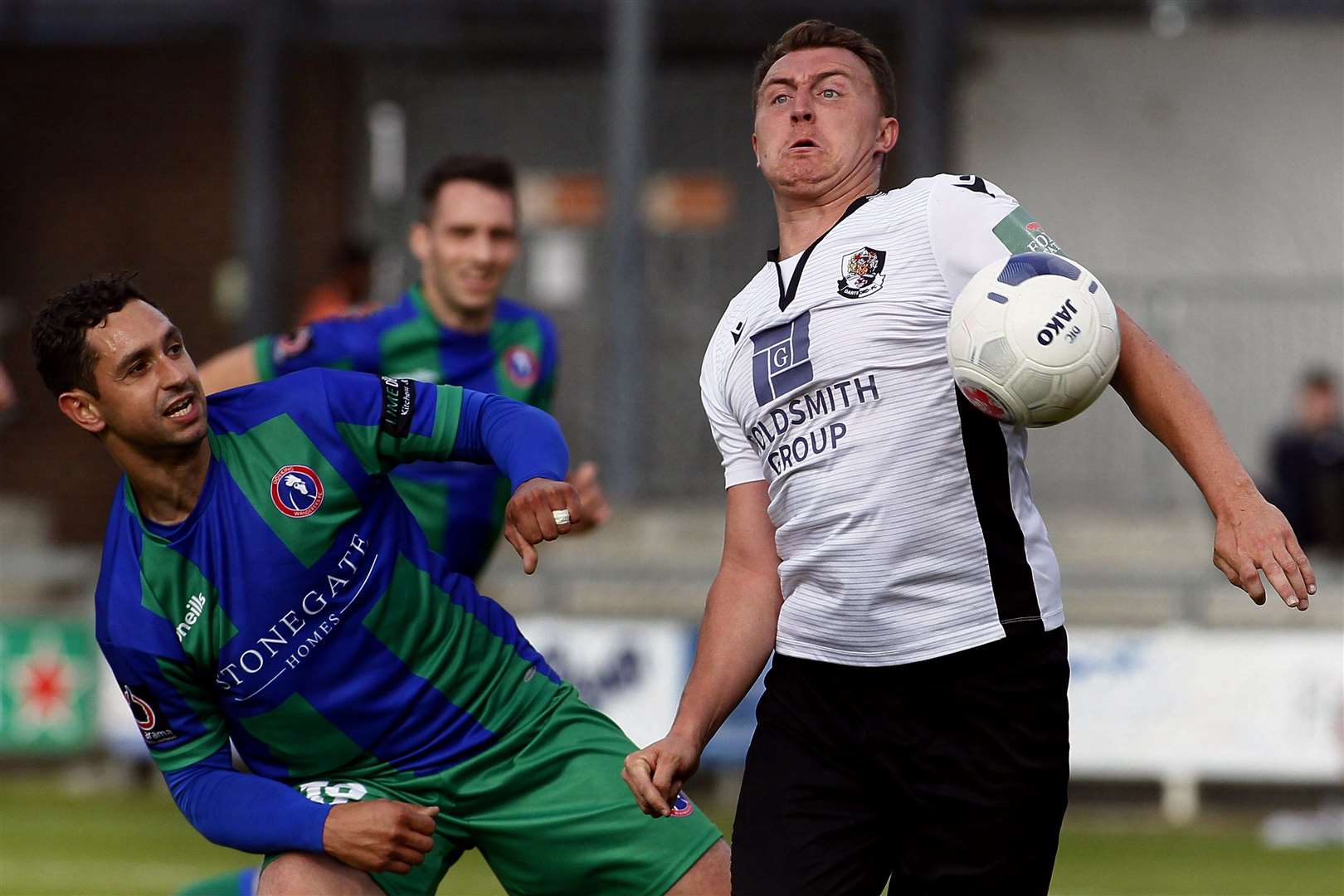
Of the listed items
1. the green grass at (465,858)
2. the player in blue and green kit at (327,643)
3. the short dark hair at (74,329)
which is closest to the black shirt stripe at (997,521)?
the player in blue and green kit at (327,643)

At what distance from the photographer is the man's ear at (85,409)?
4.27 m

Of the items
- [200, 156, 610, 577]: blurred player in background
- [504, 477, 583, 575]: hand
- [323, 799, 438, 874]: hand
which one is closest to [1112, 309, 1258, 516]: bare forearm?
[504, 477, 583, 575]: hand

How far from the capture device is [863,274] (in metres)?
3.92

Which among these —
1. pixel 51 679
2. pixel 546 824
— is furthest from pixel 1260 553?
pixel 51 679

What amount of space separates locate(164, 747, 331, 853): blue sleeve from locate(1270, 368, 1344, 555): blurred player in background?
28.7 ft

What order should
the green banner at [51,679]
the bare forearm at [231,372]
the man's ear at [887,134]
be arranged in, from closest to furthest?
the man's ear at [887,134], the bare forearm at [231,372], the green banner at [51,679]

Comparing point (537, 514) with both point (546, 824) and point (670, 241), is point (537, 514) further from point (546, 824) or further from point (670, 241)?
point (670, 241)

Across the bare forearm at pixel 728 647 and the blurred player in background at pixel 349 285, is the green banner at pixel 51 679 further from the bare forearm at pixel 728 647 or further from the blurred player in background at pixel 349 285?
the bare forearm at pixel 728 647

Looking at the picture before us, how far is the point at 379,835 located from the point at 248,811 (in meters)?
0.34

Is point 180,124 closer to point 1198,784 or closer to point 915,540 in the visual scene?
point 1198,784

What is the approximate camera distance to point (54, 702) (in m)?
11.0

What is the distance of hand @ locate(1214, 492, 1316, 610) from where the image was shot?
3.33 meters

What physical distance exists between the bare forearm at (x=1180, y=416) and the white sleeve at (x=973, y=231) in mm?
256

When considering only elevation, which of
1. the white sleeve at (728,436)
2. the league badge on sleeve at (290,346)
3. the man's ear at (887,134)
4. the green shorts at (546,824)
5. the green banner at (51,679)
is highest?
the man's ear at (887,134)
